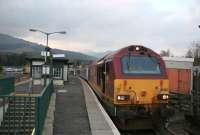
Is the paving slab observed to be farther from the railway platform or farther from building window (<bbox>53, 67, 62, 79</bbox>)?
building window (<bbox>53, 67, 62, 79</bbox>)

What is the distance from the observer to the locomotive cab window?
1539 centimetres

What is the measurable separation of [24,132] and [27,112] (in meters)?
1.73

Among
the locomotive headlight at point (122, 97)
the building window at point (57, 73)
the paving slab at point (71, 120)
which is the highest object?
the building window at point (57, 73)

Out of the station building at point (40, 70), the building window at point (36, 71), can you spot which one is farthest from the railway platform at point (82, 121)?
the building window at point (36, 71)

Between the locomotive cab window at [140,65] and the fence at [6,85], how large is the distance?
6030 millimetres

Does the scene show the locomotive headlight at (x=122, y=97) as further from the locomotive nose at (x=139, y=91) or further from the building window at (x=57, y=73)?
the building window at (x=57, y=73)

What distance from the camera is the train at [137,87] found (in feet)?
48.5

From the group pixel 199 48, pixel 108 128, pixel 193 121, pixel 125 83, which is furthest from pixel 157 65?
pixel 199 48

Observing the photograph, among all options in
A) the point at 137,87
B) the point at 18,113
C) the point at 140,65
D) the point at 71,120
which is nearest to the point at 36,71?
the point at 18,113

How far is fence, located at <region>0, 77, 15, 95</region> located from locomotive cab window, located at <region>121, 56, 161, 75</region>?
237 inches

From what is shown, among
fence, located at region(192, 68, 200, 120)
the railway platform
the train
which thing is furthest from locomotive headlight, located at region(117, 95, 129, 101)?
fence, located at region(192, 68, 200, 120)

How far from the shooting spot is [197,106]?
63.4ft

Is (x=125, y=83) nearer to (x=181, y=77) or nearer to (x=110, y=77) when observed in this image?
(x=110, y=77)

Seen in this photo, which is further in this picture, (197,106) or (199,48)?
(199,48)
